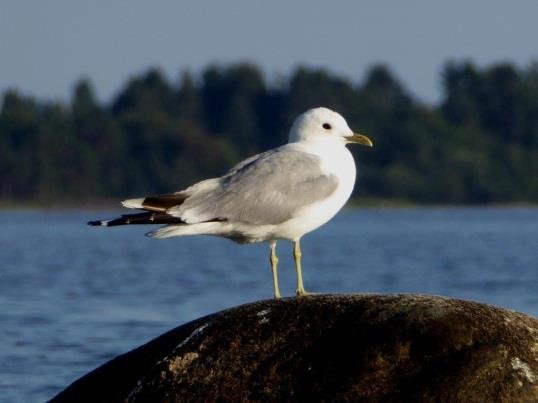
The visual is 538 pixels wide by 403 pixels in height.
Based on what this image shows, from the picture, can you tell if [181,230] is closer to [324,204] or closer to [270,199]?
[270,199]

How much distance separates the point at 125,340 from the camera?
53.9 ft

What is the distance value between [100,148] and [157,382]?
87799 millimetres

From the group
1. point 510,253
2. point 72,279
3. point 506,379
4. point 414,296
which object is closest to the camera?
point 506,379

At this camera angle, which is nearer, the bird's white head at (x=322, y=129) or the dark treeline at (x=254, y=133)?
the bird's white head at (x=322, y=129)

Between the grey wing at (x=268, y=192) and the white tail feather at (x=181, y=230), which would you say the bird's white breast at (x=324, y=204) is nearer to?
the grey wing at (x=268, y=192)

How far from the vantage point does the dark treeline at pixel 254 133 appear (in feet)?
300

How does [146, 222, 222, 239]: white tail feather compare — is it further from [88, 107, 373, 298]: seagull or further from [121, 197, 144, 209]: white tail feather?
[121, 197, 144, 209]: white tail feather

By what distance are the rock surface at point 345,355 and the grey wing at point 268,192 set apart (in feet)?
3.71

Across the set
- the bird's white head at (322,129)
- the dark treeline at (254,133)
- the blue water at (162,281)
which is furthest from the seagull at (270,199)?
the dark treeline at (254,133)

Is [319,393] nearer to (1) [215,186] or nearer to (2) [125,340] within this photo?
(1) [215,186]

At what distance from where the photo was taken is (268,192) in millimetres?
9102

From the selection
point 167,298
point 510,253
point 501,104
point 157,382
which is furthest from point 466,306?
point 501,104

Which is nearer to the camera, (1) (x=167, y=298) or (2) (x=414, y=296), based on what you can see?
(2) (x=414, y=296)

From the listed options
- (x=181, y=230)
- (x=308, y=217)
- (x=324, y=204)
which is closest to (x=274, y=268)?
(x=308, y=217)
